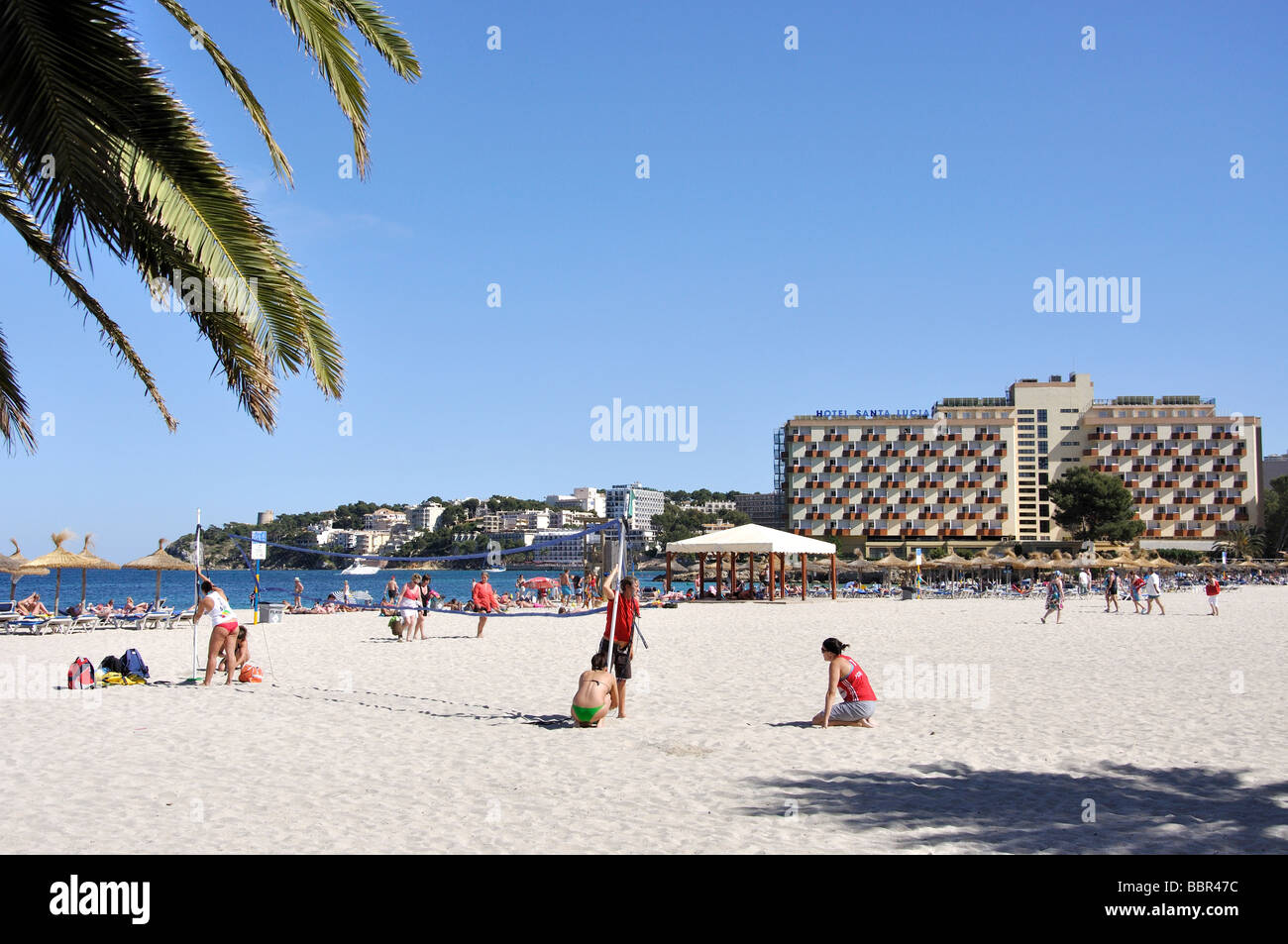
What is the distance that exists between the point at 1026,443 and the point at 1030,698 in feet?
331

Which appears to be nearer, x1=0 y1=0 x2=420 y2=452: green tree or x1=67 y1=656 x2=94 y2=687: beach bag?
x1=0 y1=0 x2=420 y2=452: green tree

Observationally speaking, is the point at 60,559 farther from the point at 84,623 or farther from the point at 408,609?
the point at 408,609

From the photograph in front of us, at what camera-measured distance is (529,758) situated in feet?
25.9

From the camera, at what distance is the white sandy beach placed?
561 centimetres

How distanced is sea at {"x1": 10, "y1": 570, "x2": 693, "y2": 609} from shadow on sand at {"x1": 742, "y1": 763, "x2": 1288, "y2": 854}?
187 ft

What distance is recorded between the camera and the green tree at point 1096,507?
8600cm

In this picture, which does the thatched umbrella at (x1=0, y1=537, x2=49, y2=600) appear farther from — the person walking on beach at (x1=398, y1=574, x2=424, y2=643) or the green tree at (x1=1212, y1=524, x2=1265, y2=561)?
the green tree at (x1=1212, y1=524, x2=1265, y2=561)

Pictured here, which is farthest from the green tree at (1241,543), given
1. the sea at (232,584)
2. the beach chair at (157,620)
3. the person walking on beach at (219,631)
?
the person walking on beach at (219,631)

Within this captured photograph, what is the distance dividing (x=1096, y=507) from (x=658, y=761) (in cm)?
9040

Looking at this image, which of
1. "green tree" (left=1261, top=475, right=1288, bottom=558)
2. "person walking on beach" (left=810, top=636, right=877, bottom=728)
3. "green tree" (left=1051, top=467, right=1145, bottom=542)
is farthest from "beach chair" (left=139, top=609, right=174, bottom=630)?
"green tree" (left=1261, top=475, right=1288, bottom=558)
